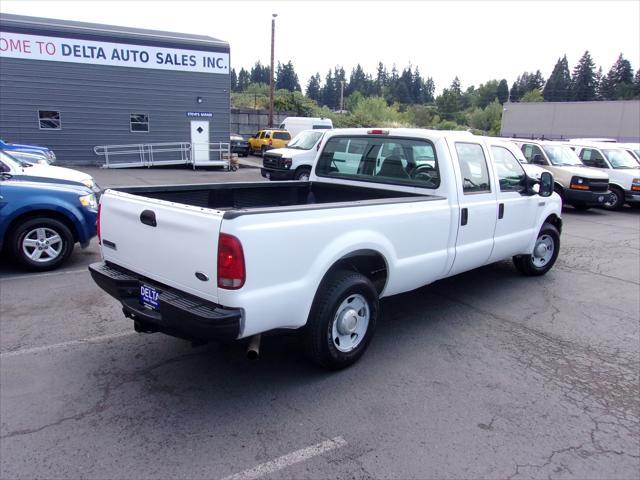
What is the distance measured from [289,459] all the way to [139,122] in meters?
22.7

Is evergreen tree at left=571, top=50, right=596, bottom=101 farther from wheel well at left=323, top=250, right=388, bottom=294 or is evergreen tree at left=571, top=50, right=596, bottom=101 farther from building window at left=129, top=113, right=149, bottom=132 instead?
wheel well at left=323, top=250, right=388, bottom=294

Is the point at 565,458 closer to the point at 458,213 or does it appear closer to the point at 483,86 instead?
the point at 458,213

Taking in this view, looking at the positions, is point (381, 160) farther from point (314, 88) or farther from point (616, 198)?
point (314, 88)

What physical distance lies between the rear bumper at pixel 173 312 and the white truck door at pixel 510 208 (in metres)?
3.55

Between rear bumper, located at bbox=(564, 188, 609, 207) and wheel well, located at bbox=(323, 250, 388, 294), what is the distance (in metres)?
11.5

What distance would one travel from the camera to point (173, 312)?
3105 millimetres

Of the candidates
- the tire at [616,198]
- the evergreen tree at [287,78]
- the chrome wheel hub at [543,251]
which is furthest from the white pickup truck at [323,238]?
the evergreen tree at [287,78]

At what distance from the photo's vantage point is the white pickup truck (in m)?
3.00

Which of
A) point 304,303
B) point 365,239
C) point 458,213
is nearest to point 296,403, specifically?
point 304,303

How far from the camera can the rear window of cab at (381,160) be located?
4.79 meters

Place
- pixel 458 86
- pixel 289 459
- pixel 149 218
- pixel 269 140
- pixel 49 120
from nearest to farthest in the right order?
1. pixel 289 459
2. pixel 149 218
3. pixel 49 120
4. pixel 269 140
5. pixel 458 86

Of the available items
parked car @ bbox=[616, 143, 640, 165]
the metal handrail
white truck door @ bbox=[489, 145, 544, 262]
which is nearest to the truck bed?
white truck door @ bbox=[489, 145, 544, 262]

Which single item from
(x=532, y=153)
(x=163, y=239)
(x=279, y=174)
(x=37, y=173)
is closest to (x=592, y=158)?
(x=532, y=153)

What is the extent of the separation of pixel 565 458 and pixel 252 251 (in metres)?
2.34
